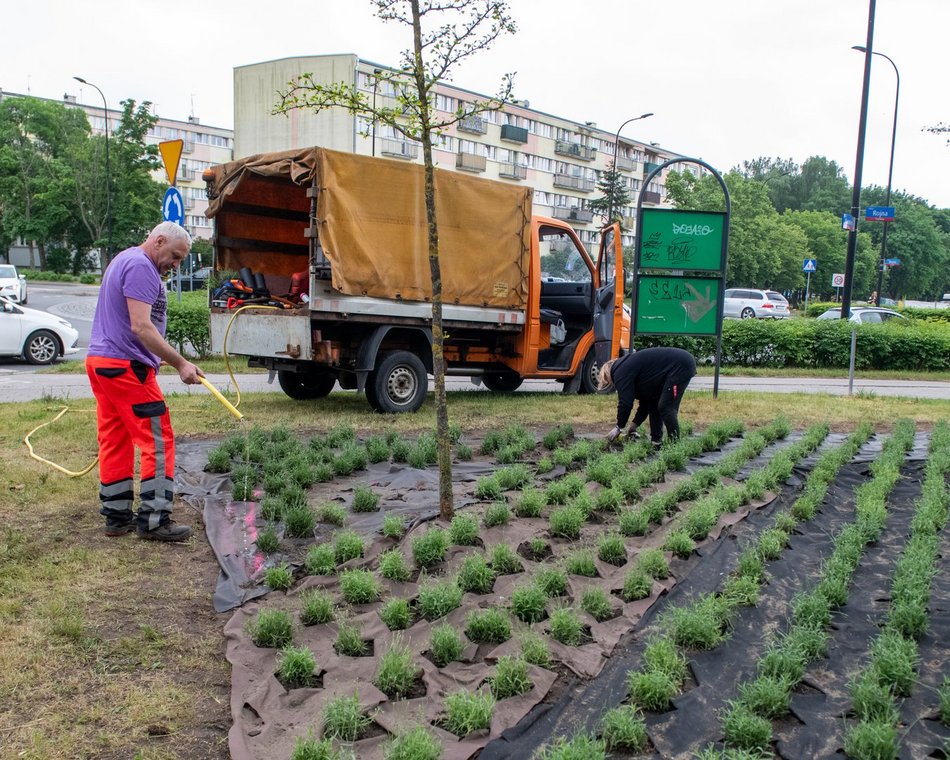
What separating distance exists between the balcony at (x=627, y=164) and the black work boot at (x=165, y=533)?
73.3 meters

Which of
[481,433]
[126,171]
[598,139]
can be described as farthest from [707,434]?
[598,139]

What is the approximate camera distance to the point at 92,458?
7379 millimetres

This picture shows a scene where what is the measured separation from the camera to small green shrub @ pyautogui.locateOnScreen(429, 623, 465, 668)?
3.63 m

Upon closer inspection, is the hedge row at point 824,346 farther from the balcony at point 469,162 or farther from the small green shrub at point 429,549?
the balcony at point 469,162

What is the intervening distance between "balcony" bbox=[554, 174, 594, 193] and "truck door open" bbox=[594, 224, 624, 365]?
61448mm

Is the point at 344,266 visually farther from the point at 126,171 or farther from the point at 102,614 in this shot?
the point at 126,171

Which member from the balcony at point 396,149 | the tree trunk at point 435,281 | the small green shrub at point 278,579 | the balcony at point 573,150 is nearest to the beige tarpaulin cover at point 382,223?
the tree trunk at point 435,281

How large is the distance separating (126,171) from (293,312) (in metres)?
45.3

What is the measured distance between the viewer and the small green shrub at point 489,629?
3.79 metres

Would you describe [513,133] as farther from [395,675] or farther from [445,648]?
[395,675]

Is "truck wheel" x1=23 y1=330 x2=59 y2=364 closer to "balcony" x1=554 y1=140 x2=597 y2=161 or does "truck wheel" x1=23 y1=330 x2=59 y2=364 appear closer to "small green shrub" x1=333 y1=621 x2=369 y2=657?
"small green shrub" x1=333 y1=621 x2=369 y2=657

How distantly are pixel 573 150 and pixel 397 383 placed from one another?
6535cm

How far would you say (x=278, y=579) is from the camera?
176 inches

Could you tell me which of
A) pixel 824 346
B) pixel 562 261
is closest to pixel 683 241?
pixel 562 261
